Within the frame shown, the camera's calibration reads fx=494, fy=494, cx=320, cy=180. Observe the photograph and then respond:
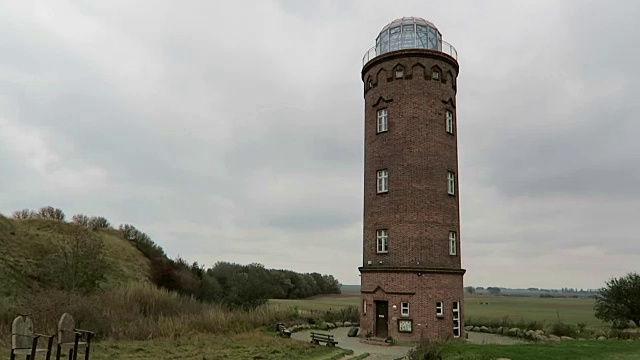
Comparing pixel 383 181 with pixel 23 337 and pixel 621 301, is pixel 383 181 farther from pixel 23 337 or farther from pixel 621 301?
pixel 621 301

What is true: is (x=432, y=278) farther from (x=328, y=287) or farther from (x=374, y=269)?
(x=328, y=287)

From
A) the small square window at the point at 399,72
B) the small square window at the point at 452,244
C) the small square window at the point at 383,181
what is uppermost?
the small square window at the point at 399,72

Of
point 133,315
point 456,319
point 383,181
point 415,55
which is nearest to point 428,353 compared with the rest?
point 456,319

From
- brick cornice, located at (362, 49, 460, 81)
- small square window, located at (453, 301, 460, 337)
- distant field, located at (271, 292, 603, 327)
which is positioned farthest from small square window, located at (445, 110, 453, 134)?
distant field, located at (271, 292, 603, 327)

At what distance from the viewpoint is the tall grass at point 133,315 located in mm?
20047

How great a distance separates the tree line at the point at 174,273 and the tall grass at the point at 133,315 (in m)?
4.53

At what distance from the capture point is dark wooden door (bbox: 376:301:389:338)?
77.7 ft

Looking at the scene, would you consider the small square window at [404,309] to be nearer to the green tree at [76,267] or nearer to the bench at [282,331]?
the bench at [282,331]

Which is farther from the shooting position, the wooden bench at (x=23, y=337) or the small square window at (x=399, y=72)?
the small square window at (x=399, y=72)

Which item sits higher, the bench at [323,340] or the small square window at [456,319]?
the small square window at [456,319]

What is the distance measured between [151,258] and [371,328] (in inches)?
1264

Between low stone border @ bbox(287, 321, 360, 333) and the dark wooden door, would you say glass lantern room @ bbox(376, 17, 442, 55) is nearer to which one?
the dark wooden door

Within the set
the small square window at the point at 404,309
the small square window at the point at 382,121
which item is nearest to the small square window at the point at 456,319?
the small square window at the point at 404,309

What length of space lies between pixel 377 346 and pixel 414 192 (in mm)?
7283
